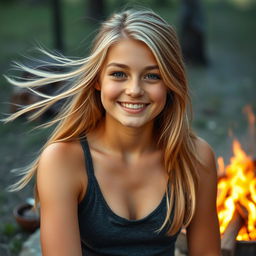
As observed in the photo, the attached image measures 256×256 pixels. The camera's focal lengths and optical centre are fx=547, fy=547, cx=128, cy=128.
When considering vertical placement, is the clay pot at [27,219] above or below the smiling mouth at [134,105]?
below

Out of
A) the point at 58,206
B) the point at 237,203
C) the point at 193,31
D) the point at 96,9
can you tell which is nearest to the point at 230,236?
the point at 237,203

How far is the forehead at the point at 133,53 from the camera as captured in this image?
7.17ft

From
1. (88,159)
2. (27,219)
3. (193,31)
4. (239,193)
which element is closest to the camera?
(88,159)

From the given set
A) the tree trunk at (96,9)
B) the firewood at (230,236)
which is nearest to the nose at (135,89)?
the firewood at (230,236)

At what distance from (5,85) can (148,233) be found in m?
5.89

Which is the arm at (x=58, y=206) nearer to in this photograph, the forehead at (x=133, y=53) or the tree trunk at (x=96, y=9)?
the forehead at (x=133, y=53)

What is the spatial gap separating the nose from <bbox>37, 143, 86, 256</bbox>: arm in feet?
1.30

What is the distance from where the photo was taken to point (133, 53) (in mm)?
2193

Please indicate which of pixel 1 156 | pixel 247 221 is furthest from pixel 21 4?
pixel 247 221

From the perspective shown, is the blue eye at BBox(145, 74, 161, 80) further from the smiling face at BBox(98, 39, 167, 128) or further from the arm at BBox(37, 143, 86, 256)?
the arm at BBox(37, 143, 86, 256)

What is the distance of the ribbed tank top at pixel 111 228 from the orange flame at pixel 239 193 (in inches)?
33.7

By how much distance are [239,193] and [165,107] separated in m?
1.18

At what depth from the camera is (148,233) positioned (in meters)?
2.34

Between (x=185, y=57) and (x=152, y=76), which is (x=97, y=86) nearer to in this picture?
(x=152, y=76)
